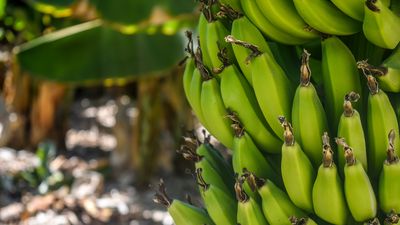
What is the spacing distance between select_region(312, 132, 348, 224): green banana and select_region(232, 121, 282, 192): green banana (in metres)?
0.13

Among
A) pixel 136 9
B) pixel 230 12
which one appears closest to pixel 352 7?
pixel 230 12

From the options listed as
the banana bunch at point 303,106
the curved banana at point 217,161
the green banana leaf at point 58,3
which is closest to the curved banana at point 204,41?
the banana bunch at point 303,106

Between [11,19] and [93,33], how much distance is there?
61.3 inches

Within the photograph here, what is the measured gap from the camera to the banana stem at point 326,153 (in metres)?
1.14

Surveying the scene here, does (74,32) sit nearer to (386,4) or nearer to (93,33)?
(93,33)

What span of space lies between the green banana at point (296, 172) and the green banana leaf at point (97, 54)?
8.05ft

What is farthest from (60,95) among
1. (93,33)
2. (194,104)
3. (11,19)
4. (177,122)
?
(194,104)

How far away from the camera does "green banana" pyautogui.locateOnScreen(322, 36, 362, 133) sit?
49.1 inches

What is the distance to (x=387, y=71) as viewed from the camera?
3.91 ft

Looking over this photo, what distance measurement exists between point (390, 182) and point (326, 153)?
118 mm

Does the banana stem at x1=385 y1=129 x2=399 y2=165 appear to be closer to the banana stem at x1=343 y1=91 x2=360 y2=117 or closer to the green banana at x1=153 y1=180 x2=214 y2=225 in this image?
the banana stem at x1=343 y1=91 x2=360 y2=117

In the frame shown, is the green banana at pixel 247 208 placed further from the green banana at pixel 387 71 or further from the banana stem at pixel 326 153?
the green banana at pixel 387 71

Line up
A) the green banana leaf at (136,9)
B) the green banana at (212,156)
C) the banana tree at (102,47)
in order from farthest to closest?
the banana tree at (102,47)
the green banana leaf at (136,9)
the green banana at (212,156)

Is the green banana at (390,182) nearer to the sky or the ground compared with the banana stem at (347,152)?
nearer to the ground
